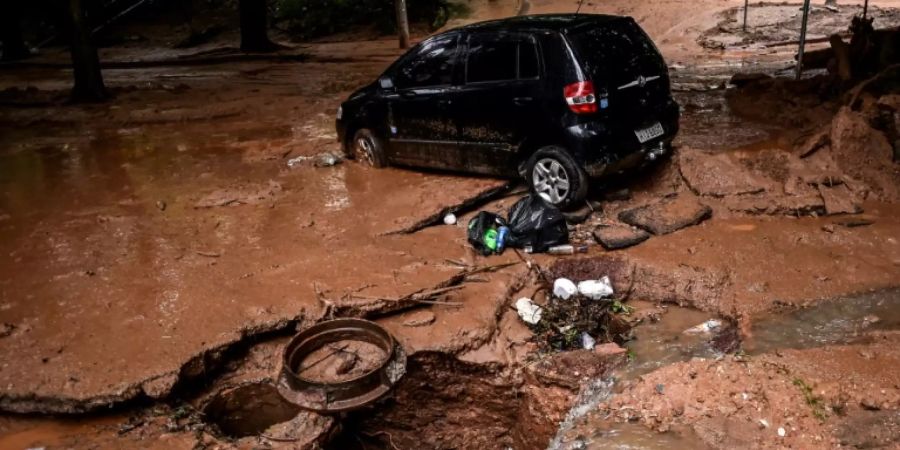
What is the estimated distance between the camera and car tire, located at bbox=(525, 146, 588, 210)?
231 inches

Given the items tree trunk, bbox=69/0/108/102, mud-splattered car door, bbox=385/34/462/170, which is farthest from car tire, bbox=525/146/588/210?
tree trunk, bbox=69/0/108/102

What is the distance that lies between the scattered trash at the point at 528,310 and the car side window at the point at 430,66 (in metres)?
2.81

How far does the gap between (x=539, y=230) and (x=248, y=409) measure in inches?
108

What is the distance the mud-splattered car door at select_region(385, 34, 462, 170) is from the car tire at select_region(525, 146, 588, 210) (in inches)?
41.0

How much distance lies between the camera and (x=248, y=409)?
14.2 feet

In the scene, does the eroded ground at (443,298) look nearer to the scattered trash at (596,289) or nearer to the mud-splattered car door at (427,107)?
the scattered trash at (596,289)

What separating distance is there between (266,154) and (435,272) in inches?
182

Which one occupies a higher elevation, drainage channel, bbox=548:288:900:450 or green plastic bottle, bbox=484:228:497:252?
green plastic bottle, bbox=484:228:497:252

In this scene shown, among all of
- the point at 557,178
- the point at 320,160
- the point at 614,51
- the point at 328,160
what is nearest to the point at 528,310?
the point at 557,178

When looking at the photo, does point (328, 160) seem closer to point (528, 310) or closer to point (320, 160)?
point (320, 160)

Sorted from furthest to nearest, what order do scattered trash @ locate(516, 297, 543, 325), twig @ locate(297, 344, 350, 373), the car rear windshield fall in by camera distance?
the car rear windshield → scattered trash @ locate(516, 297, 543, 325) → twig @ locate(297, 344, 350, 373)

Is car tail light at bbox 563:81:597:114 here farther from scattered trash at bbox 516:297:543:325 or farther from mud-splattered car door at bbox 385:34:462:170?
scattered trash at bbox 516:297:543:325

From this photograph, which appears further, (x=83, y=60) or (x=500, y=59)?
(x=83, y=60)

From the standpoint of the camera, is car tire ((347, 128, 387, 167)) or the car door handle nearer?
the car door handle
